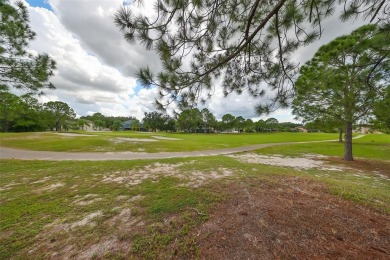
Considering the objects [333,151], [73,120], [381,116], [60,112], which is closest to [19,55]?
[381,116]

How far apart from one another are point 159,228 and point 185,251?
667 mm

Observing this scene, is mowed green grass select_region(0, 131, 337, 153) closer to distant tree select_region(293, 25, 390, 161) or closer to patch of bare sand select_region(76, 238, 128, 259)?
distant tree select_region(293, 25, 390, 161)

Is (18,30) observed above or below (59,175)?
above

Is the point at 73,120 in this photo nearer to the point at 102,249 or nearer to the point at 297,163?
the point at 297,163

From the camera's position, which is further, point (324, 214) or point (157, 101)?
point (157, 101)

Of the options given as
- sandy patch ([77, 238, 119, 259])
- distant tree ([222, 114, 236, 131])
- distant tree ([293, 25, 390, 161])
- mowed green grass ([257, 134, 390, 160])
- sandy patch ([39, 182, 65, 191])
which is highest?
distant tree ([222, 114, 236, 131])

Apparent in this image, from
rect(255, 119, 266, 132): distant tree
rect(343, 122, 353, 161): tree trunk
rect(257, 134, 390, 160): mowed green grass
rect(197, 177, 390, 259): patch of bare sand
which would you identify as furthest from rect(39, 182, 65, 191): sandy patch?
rect(255, 119, 266, 132): distant tree

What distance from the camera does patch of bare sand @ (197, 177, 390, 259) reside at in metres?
2.03

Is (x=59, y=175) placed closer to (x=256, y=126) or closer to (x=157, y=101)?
(x=157, y=101)

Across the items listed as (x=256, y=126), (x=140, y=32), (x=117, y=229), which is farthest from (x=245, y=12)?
(x=256, y=126)

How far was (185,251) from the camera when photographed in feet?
6.91

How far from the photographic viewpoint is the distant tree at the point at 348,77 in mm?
3451

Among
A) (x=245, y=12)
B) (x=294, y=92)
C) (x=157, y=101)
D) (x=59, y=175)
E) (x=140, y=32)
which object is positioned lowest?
(x=59, y=175)

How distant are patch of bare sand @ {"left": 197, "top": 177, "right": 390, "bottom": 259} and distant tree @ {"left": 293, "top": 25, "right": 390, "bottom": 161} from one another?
99.0 inches
